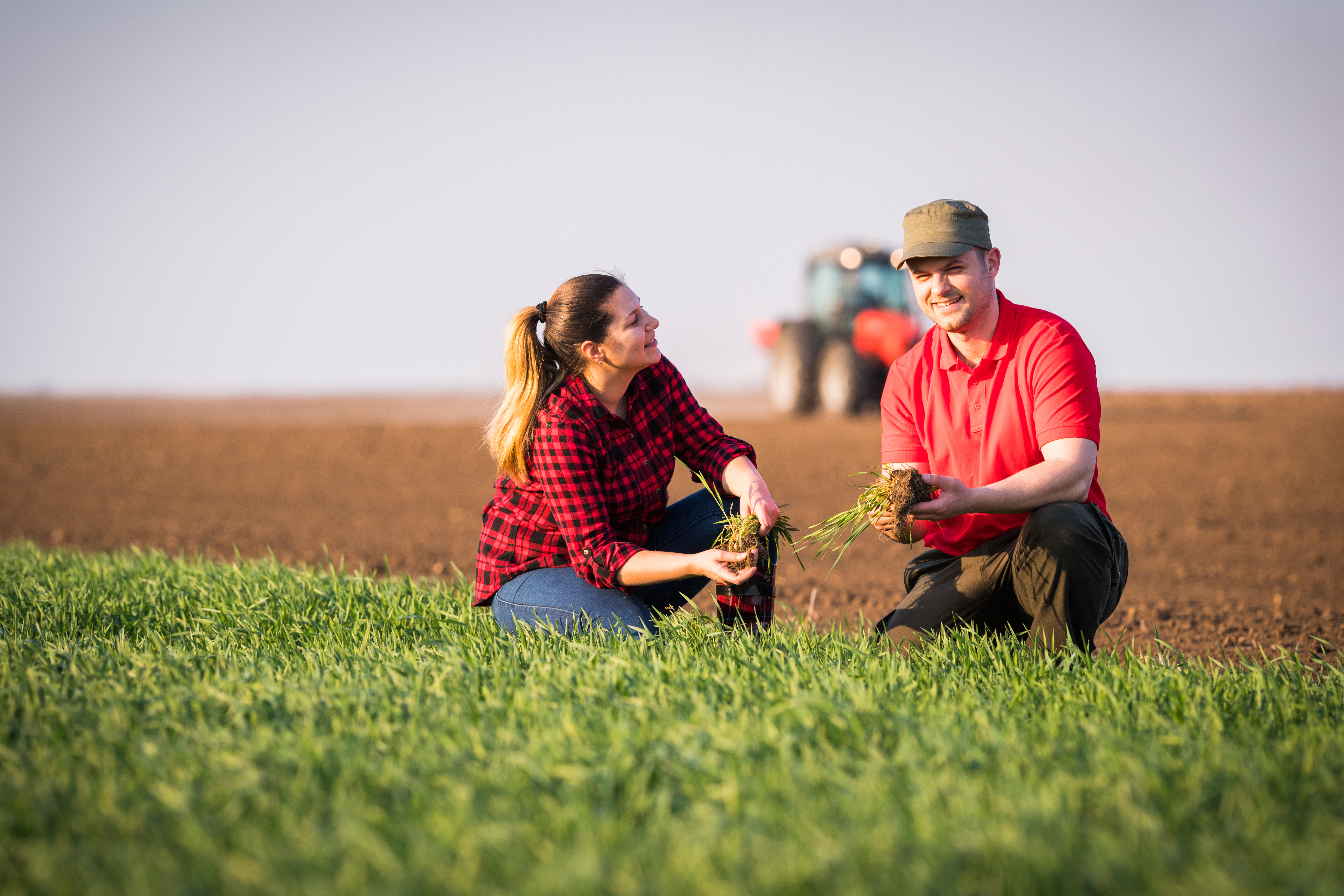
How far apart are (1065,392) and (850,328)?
38.3 feet

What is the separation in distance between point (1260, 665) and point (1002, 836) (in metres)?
2.62

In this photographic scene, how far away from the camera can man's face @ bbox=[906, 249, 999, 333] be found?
10.6ft

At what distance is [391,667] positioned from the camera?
2.90 metres

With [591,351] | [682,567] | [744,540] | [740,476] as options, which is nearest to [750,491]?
[740,476]

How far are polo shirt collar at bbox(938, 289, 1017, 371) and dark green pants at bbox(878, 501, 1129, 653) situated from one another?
0.54 metres

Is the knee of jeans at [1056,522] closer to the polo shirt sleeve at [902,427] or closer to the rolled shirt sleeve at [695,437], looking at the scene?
the polo shirt sleeve at [902,427]

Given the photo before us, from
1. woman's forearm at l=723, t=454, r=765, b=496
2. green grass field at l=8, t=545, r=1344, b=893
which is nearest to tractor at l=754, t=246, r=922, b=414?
woman's forearm at l=723, t=454, r=765, b=496

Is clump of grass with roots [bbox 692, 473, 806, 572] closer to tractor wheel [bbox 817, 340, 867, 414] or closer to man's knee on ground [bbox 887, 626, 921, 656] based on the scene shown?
man's knee on ground [bbox 887, 626, 921, 656]

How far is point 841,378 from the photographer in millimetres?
14820

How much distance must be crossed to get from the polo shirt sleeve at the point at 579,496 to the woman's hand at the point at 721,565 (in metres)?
0.25

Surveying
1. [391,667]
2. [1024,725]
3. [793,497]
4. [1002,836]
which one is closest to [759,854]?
[1002,836]

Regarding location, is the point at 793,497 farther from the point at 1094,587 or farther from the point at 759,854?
the point at 759,854

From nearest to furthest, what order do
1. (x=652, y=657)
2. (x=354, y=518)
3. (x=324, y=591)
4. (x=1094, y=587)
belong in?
1. (x=652, y=657)
2. (x=1094, y=587)
3. (x=324, y=591)
4. (x=354, y=518)

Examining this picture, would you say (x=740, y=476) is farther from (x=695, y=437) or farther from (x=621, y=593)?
(x=621, y=593)
